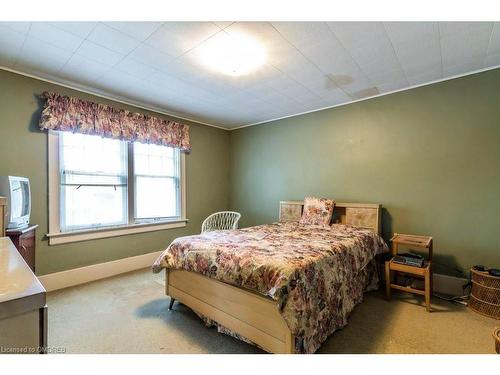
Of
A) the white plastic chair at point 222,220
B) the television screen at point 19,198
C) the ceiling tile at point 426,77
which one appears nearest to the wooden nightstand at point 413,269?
the ceiling tile at point 426,77

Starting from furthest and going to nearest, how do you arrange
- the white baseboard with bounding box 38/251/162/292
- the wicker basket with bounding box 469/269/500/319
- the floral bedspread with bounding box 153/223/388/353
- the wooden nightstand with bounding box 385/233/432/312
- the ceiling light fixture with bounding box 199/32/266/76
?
the white baseboard with bounding box 38/251/162/292 → the wooden nightstand with bounding box 385/233/432/312 → the wicker basket with bounding box 469/269/500/319 → the ceiling light fixture with bounding box 199/32/266/76 → the floral bedspread with bounding box 153/223/388/353

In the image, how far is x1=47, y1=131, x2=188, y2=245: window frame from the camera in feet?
8.96

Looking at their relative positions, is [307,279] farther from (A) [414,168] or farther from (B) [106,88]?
(B) [106,88]

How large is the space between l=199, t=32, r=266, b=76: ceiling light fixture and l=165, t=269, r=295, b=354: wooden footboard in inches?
76.9

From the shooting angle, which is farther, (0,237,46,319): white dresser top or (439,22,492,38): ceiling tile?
(439,22,492,38): ceiling tile

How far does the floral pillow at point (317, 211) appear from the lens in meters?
3.19

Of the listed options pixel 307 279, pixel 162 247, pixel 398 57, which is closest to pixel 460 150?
pixel 398 57

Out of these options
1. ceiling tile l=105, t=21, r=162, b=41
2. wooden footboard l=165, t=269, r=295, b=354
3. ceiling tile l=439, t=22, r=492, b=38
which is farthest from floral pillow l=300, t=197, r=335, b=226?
ceiling tile l=105, t=21, r=162, b=41

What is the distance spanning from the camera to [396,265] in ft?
8.04

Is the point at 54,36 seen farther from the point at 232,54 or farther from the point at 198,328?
the point at 198,328

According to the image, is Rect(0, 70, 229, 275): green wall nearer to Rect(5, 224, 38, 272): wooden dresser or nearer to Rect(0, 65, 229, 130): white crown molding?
Rect(0, 65, 229, 130): white crown molding

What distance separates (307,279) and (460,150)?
2.39 meters

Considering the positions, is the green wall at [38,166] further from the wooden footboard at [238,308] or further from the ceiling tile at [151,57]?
the wooden footboard at [238,308]

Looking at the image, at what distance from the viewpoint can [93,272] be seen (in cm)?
303
